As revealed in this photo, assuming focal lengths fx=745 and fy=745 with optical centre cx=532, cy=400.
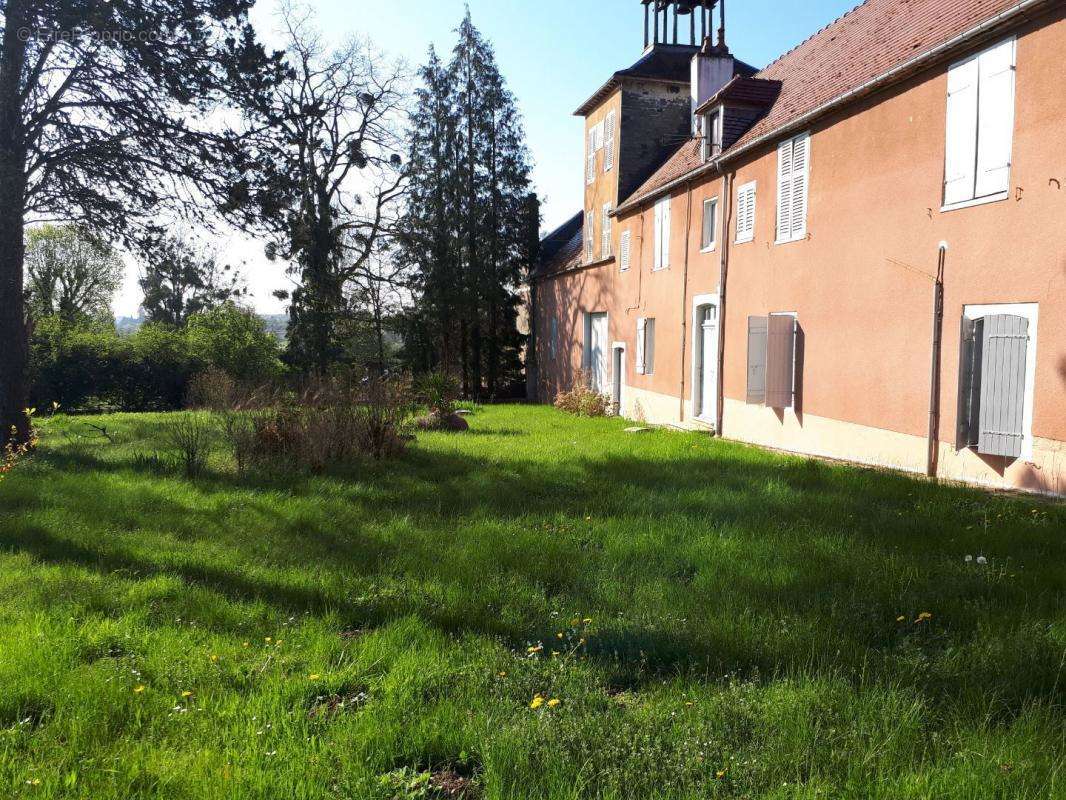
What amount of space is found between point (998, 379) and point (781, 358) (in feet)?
14.7

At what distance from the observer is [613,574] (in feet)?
17.6

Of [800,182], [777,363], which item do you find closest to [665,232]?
[800,182]

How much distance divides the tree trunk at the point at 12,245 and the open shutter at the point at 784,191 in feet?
39.6

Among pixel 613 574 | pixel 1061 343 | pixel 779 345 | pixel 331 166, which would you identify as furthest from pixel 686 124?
pixel 613 574

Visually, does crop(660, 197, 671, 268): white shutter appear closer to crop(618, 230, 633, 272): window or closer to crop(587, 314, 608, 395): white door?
crop(618, 230, 633, 272): window

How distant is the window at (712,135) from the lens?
15773 mm

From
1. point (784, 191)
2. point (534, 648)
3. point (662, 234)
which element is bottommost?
point (534, 648)

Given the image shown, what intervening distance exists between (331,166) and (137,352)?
9.07 metres

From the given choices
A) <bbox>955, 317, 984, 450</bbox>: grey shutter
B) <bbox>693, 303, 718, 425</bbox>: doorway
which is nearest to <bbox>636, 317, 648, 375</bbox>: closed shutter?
<bbox>693, 303, 718, 425</bbox>: doorway

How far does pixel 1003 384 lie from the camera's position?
28.1ft

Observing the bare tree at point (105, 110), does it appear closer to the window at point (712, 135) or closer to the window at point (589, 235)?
the window at point (712, 135)

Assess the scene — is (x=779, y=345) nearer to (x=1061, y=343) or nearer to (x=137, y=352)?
(x=1061, y=343)

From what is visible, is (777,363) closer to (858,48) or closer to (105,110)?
(858,48)

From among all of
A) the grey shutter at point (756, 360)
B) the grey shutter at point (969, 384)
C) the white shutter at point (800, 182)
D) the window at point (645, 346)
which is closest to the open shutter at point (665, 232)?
the window at point (645, 346)
